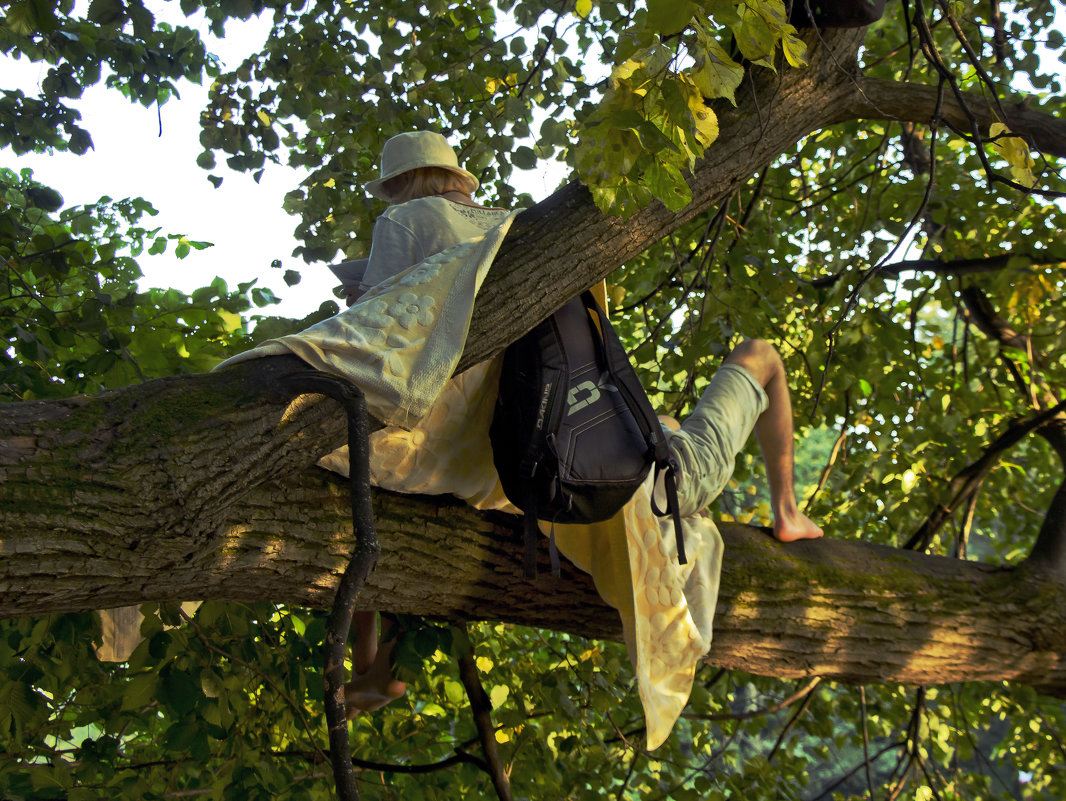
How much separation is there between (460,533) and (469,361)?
46 cm

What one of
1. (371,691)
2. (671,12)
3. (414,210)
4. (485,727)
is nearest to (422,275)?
(414,210)

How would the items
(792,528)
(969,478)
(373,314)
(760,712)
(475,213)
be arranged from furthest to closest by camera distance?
(969,478)
(760,712)
(792,528)
(475,213)
(373,314)

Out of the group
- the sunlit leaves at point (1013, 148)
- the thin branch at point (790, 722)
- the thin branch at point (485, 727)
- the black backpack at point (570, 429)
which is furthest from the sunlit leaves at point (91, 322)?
the thin branch at point (790, 722)

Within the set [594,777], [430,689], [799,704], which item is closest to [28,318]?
[430,689]

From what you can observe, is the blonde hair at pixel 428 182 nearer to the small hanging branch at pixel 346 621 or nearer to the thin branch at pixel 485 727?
the small hanging branch at pixel 346 621

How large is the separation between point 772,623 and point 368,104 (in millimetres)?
2167

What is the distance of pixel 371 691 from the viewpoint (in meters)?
2.42

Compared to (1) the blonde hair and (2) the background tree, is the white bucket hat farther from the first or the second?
(2) the background tree

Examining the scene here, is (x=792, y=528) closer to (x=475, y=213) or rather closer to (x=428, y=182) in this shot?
(x=475, y=213)

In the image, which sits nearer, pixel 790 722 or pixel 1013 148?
pixel 1013 148

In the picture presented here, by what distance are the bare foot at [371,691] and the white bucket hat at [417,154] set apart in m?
1.36

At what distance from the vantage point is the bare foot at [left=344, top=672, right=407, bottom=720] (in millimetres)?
2396

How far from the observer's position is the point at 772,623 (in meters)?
2.26

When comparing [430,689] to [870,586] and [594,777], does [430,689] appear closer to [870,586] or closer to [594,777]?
[594,777]
